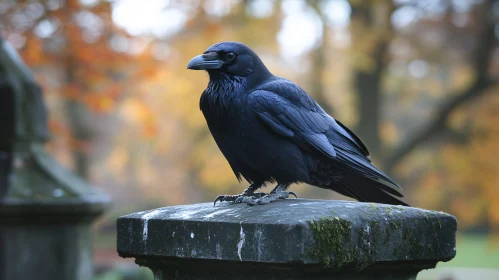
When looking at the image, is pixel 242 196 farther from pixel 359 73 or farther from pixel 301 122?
pixel 359 73

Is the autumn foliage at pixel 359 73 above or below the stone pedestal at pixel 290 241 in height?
above

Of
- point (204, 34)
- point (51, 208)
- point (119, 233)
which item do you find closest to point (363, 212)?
point (119, 233)

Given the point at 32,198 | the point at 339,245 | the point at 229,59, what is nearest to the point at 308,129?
the point at 229,59

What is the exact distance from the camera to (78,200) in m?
4.72

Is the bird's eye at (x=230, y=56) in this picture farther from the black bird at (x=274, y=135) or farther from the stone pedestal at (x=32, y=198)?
the stone pedestal at (x=32, y=198)

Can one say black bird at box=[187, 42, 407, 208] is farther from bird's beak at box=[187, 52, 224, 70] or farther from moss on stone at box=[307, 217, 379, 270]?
moss on stone at box=[307, 217, 379, 270]

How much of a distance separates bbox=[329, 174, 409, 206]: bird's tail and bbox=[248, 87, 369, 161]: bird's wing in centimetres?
13

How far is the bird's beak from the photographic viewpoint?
2.92 meters

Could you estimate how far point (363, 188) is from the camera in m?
2.99

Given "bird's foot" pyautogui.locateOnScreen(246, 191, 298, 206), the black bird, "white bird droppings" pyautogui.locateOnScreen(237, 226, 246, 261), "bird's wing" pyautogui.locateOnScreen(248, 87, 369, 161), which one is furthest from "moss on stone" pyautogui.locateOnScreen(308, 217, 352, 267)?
"bird's wing" pyautogui.locateOnScreen(248, 87, 369, 161)

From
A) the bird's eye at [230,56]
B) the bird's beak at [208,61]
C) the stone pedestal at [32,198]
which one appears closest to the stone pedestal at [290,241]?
the bird's beak at [208,61]

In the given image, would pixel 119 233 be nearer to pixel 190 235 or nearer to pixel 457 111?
pixel 190 235

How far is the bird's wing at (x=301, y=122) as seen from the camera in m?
2.81

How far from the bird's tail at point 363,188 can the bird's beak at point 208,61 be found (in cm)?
81
